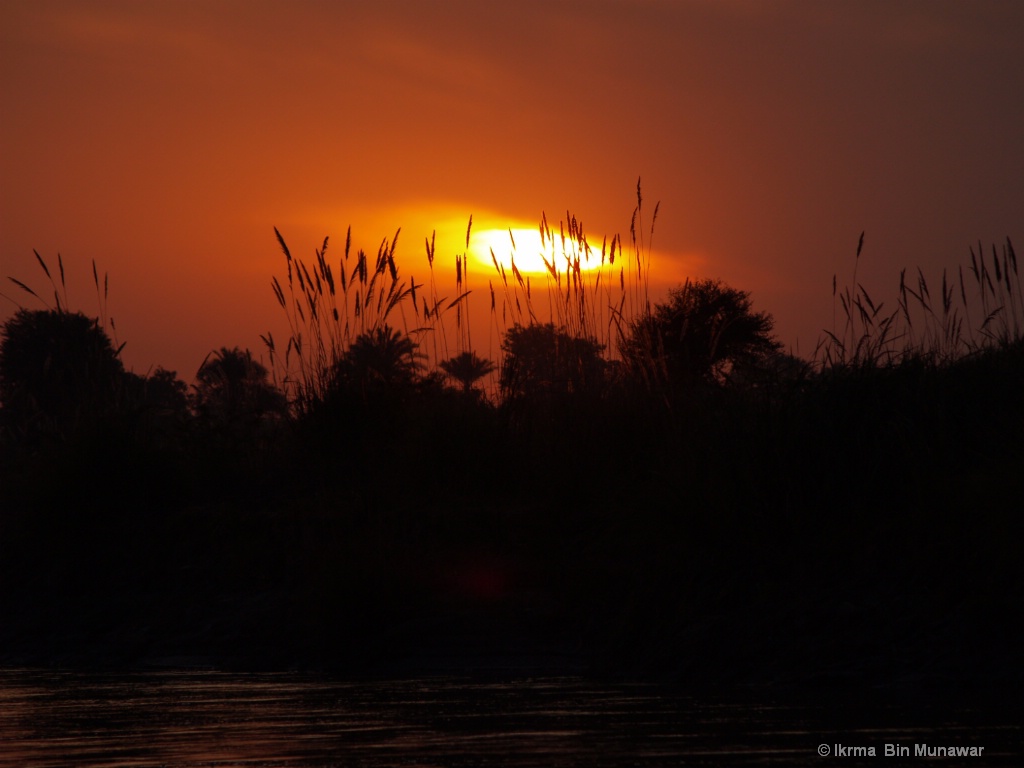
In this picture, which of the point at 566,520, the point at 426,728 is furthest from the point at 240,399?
the point at 426,728

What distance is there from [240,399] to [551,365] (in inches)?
117

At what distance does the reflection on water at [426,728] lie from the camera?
3.42 meters

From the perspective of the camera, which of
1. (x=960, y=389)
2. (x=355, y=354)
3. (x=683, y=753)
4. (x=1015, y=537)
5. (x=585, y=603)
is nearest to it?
(x=683, y=753)

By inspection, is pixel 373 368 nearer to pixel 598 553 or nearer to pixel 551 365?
pixel 551 365

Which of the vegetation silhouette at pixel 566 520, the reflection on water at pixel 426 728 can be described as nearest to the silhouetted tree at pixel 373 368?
the vegetation silhouette at pixel 566 520

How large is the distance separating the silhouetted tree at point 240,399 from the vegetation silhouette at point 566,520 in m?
0.09

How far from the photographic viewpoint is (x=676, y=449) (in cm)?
650

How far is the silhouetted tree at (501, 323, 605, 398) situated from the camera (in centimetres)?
826

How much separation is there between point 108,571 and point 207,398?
299 centimetres

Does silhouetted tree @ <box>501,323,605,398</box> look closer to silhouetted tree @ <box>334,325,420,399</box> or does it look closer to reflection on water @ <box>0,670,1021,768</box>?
silhouetted tree @ <box>334,325,420,399</box>

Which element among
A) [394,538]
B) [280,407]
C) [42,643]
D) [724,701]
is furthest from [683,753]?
[280,407]

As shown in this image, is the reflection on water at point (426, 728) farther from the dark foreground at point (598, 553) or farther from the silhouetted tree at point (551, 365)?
the silhouetted tree at point (551, 365)

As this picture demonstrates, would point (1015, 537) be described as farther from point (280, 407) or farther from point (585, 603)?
point (280, 407)

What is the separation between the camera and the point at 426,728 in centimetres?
389
